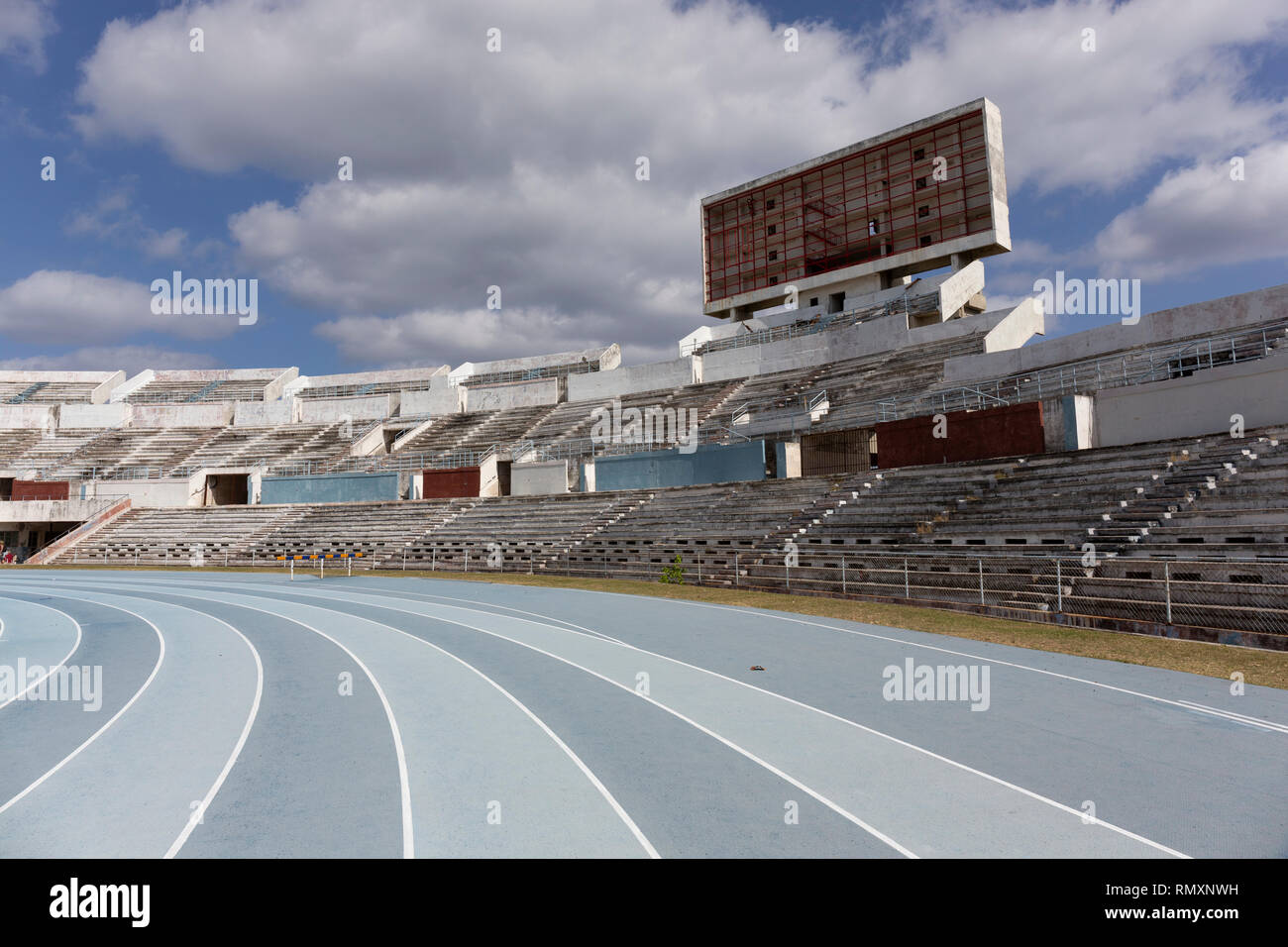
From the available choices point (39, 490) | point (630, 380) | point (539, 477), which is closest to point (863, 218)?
point (630, 380)

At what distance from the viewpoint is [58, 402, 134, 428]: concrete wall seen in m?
47.3

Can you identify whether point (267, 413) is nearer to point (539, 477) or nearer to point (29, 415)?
point (29, 415)

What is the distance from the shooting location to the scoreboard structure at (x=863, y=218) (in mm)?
34219

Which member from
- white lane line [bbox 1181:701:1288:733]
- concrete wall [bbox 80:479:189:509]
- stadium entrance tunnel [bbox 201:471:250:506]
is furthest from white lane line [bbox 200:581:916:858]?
stadium entrance tunnel [bbox 201:471:250:506]

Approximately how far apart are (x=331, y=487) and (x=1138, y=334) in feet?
121

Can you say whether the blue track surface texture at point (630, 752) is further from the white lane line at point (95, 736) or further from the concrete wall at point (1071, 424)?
the concrete wall at point (1071, 424)

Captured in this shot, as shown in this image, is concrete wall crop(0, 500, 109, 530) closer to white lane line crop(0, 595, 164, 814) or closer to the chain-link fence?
the chain-link fence

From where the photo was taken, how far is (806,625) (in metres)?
13.2

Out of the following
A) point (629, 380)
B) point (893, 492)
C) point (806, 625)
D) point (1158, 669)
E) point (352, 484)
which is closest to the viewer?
point (1158, 669)
